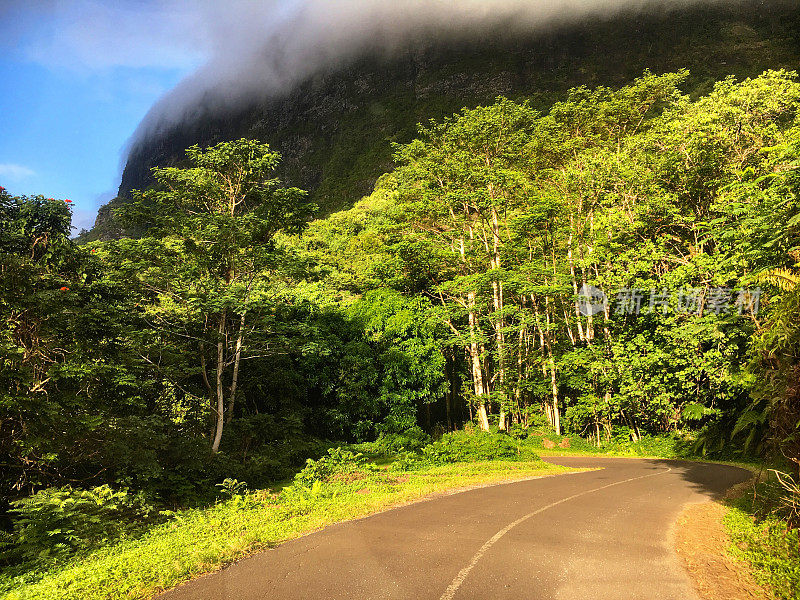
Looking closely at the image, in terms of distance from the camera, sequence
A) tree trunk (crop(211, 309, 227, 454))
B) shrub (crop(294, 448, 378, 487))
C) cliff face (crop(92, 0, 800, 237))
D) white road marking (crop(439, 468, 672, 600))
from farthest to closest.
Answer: cliff face (crop(92, 0, 800, 237)), tree trunk (crop(211, 309, 227, 454)), shrub (crop(294, 448, 378, 487)), white road marking (crop(439, 468, 672, 600))

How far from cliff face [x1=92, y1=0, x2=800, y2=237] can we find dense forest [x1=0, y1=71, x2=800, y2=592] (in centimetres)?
2577

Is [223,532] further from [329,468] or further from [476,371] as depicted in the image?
[476,371]

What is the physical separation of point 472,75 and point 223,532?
9549 cm

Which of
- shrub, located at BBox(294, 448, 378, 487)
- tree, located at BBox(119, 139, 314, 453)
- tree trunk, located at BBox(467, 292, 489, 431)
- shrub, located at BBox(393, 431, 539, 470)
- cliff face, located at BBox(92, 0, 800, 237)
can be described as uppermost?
cliff face, located at BBox(92, 0, 800, 237)

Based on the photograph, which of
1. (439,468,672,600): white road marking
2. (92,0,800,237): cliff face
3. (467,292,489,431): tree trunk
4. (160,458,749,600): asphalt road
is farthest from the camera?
(92,0,800,237): cliff face

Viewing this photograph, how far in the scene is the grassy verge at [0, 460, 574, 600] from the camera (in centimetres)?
595

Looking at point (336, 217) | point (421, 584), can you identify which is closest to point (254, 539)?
point (421, 584)

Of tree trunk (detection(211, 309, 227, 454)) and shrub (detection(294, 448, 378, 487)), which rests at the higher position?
tree trunk (detection(211, 309, 227, 454))

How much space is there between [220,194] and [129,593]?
1564 cm

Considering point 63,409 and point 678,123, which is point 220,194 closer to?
point 63,409

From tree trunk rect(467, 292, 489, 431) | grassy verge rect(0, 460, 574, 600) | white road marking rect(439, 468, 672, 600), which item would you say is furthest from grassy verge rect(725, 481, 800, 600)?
tree trunk rect(467, 292, 489, 431)

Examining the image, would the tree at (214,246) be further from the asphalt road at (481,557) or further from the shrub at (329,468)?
the asphalt road at (481,557)

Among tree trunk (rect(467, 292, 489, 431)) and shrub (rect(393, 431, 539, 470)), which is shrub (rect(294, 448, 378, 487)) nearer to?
shrub (rect(393, 431, 539, 470))

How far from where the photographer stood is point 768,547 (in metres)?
7.03
